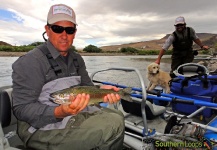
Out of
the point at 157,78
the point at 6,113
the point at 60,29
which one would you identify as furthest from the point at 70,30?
the point at 157,78

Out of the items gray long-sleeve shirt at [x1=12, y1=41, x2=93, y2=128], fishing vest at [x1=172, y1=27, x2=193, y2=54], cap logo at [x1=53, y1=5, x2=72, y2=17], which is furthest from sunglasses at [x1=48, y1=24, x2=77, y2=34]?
fishing vest at [x1=172, y1=27, x2=193, y2=54]

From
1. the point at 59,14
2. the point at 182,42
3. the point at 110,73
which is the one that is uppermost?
the point at 59,14

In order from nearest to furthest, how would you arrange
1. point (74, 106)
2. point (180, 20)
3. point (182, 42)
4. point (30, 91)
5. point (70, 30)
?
point (74, 106) → point (30, 91) → point (70, 30) → point (180, 20) → point (182, 42)

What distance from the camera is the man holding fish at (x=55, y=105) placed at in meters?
2.29

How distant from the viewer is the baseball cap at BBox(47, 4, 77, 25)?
105 inches

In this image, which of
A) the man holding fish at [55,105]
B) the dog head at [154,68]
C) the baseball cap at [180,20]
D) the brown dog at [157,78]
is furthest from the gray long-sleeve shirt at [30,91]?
the dog head at [154,68]

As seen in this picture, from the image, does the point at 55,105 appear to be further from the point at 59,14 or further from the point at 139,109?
the point at 139,109

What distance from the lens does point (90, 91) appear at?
2.50 metres

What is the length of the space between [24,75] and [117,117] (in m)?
1.13

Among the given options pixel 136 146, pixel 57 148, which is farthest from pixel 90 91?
pixel 136 146

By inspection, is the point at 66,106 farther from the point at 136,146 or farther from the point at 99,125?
the point at 136,146

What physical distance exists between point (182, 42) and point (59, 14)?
6.38 metres

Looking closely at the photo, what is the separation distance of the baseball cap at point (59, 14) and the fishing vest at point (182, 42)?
6032 millimetres

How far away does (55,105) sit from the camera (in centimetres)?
255
